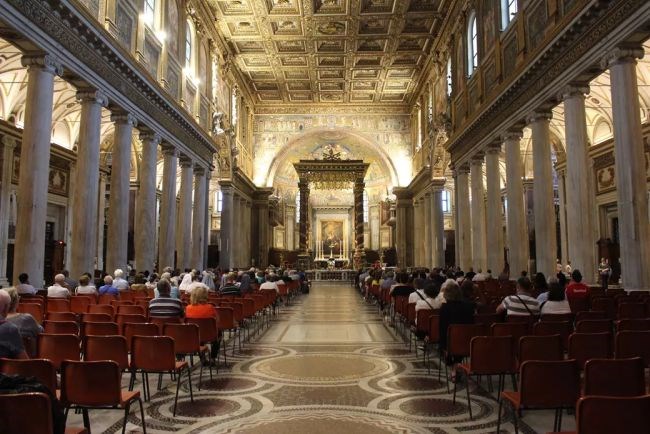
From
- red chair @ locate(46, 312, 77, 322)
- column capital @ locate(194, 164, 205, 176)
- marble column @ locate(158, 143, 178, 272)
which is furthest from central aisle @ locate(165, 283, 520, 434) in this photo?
column capital @ locate(194, 164, 205, 176)

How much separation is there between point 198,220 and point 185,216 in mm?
2274

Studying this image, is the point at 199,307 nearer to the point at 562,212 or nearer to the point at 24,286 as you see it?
the point at 24,286

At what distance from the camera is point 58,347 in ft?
17.1

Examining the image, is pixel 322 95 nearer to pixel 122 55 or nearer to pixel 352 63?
pixel 352 63

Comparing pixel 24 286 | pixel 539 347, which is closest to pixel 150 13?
pixel 24 286

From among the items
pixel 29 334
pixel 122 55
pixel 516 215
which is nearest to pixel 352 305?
pixel 516 215

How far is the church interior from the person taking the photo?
5.21 meters

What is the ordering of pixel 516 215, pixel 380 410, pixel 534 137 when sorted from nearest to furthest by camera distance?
pixel 380 410 < pixel 534 137 < pixel 516 215

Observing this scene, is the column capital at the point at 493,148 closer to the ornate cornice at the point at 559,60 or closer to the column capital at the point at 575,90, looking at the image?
the ornate cornice at the point at 559,60

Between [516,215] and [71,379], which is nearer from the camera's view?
[71,379]

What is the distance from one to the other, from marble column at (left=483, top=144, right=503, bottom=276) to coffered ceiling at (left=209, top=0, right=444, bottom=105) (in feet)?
29.7

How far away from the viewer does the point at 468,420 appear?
201 inches

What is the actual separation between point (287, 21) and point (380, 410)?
23935mm

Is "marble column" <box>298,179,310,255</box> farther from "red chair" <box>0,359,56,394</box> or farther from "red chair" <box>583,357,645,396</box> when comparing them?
"red chair" <box>583,357,645,396</box>
